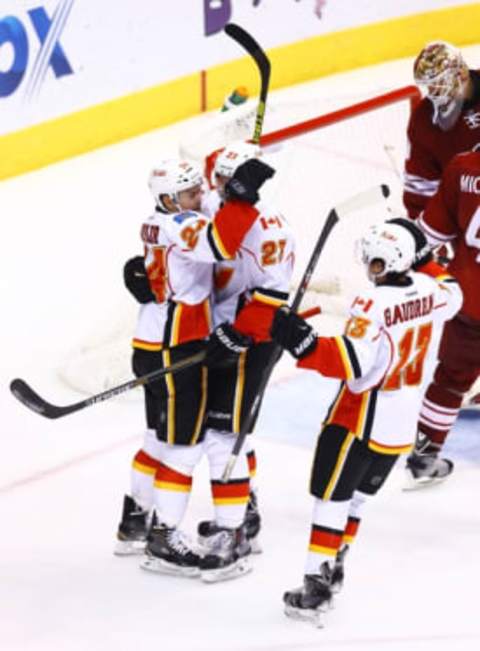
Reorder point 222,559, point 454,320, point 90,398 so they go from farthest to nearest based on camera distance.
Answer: point 454,320 → point 222,559 → point 90,398

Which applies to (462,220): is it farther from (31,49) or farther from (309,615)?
(31,49)

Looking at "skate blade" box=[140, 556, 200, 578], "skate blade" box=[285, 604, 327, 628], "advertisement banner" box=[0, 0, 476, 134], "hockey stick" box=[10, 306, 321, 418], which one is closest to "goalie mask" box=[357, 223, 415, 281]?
"hockey stick" box=[10, 306, 321, 418]

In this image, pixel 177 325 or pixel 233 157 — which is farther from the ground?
pixel 233 157

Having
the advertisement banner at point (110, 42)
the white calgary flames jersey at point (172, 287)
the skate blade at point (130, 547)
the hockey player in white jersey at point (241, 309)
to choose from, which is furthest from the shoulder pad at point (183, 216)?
the advertisement banner at point (110, 42)

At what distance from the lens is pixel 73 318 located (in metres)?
5.41

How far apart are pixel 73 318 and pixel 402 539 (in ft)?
5.95

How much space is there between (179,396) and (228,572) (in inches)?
18.9

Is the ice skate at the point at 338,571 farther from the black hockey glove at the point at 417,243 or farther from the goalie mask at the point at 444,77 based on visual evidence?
the goalie mask at the point at 444,77

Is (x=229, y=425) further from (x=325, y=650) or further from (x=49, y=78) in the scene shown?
(x=49, y=78)

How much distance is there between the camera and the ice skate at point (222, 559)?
12.5 feet

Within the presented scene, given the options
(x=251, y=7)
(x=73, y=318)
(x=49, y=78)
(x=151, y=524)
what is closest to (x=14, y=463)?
(x=151, y=524)

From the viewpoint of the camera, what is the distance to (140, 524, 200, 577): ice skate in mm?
3826

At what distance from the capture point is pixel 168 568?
3.85m

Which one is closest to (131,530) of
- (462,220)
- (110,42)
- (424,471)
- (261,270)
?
(261,270)
